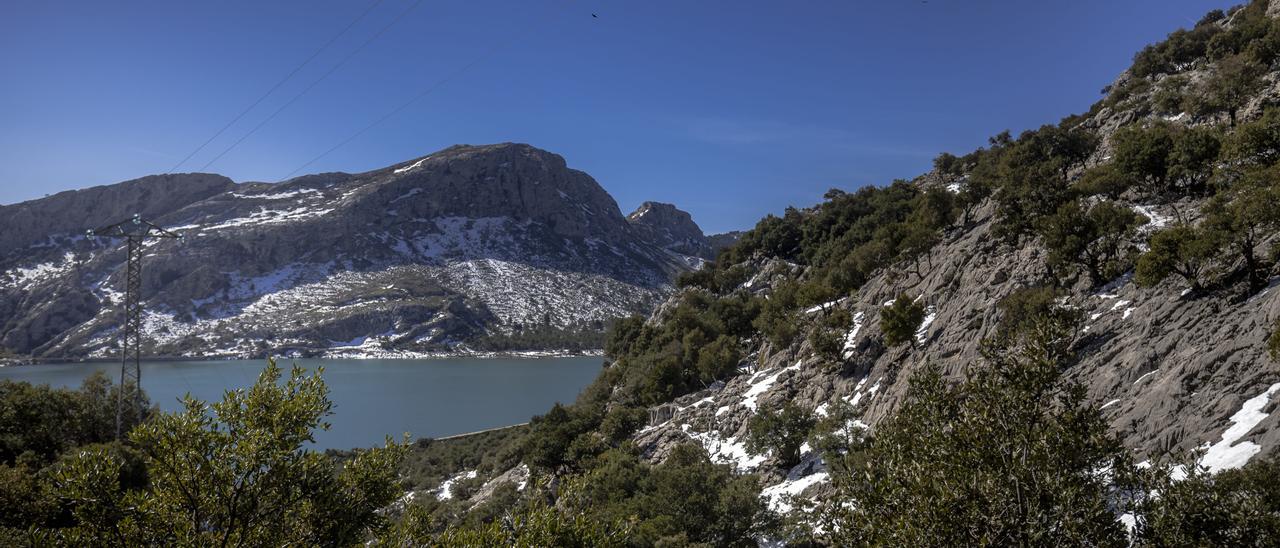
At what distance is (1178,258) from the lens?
1767cm

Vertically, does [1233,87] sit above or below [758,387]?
above

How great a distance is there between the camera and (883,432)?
957 centimetres

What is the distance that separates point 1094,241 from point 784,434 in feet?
45.1

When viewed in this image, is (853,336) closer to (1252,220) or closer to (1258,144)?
(1252,220)

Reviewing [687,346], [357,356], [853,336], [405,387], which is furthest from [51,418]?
[357,356]

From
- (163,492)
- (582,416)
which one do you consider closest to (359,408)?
(582,416)

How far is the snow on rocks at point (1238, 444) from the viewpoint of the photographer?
11.2 meters

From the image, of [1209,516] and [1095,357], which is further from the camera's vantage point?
[1095,357]

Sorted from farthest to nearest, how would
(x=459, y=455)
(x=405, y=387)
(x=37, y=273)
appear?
(x=37, y=273) < (x=405, y=387) < (x=459, y=455)

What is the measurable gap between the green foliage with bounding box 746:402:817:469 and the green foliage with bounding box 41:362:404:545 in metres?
18.9

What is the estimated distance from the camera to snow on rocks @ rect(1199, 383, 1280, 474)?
36.9 feet

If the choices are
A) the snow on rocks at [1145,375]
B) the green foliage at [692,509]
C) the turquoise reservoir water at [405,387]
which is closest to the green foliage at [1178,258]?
the snow on rocks at [1145,375]

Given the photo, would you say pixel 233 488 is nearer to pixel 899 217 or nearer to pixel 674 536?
pixel 674 536

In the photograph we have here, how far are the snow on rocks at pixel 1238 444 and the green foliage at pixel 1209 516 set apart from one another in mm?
4109
